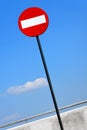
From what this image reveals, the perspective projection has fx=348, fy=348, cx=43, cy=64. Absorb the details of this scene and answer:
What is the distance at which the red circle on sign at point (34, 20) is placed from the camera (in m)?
6.34

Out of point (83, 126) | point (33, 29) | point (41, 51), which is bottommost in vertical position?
point (83, 126)

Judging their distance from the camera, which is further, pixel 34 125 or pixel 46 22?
pixel 34 125

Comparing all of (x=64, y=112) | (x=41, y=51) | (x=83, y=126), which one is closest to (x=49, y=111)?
(x=64, y=112)

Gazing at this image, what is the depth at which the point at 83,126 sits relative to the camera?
9172 millimetres

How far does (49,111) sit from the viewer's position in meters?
9.42

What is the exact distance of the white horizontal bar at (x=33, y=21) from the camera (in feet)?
21.0

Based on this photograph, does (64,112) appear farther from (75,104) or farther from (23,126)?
(23,126)

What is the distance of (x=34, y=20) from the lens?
254 inches

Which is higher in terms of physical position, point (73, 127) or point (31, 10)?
point (31, 10)

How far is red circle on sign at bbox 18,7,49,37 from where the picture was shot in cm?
→ 634

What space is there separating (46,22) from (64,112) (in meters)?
3.60

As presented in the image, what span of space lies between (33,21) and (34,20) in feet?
0.10

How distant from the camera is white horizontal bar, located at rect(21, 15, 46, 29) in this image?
21.0 feet

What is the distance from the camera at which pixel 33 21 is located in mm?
6434
